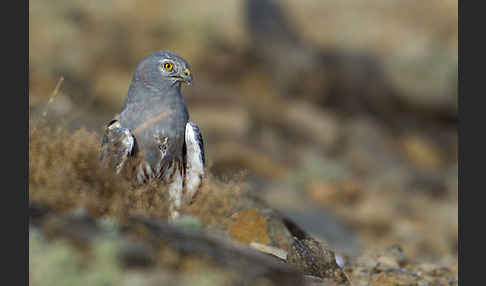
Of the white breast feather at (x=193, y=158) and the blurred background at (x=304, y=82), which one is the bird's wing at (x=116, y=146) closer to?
the white breast feather at (x=193, y=158)

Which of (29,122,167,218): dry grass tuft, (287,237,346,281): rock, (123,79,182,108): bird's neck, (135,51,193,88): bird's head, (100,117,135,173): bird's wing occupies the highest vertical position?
(135,51,193,88): bird's head

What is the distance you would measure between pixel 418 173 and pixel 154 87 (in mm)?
16836

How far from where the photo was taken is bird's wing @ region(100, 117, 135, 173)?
20.4 ft

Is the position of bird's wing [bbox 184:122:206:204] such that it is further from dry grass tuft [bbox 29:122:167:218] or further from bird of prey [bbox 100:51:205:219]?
dry grass tuft [bbox 29:122:167:218]

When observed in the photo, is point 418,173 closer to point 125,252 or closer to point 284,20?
point 284,20

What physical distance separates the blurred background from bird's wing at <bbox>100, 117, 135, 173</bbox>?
10218 millimetres

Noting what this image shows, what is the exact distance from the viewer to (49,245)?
3920 mm

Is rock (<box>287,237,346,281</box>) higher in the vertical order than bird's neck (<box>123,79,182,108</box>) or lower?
lower

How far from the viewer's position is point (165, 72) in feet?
22.1

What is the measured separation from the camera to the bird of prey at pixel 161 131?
21.4 ft

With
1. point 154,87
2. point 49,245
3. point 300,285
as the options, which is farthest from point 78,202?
point 154,87

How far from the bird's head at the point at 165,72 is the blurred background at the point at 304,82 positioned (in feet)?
32.8

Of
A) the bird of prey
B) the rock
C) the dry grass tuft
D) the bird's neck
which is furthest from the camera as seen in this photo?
the bird's neck

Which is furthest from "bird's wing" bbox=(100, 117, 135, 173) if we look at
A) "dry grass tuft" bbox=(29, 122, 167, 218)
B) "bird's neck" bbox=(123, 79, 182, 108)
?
"dry grass tuft" bbox=(29, 122, 167, 218)
